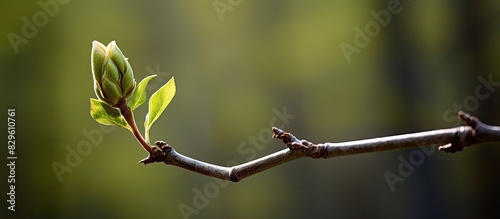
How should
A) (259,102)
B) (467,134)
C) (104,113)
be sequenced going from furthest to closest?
(259,102)
(104,113)
(467,134)

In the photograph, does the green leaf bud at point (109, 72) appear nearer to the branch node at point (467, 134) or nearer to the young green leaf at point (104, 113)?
the young green leaf at point (104, 113)

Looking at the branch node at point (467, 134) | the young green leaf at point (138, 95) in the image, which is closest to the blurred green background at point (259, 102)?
the young green leaf at point (138, 95)

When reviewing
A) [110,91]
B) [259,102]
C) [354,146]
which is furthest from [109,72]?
[259,102]

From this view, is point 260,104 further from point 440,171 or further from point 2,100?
point 2,100

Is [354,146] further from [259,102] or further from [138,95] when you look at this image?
[259,102]

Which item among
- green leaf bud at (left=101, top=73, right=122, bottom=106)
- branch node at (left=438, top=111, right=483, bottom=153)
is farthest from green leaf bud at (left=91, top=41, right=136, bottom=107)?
branch node at (left=438, top=111, right=483, bottom=153)

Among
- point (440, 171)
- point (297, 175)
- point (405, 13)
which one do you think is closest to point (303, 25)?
point (405, 13)

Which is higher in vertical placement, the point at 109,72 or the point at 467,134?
the point at 109,72
